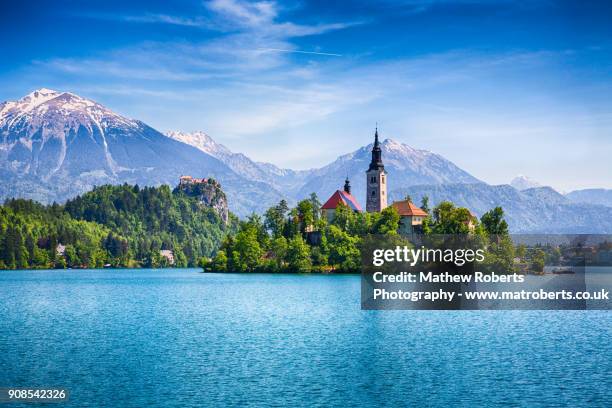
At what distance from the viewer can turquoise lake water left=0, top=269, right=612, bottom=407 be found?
43531 mm

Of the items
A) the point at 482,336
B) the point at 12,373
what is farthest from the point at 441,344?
the point at 12,373

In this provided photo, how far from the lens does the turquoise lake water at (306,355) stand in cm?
4353

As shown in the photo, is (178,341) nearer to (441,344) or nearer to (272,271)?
(441,344)

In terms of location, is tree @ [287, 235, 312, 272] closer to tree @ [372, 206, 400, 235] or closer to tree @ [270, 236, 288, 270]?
tree @ [270, 236, 288, 270]

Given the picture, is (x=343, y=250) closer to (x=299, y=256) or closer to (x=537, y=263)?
(x=299, y=256)

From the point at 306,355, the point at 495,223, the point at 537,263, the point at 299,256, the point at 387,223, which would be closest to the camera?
the point at 306,355

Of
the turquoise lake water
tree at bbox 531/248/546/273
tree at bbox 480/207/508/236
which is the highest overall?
tree at bbox 480/207/508/236

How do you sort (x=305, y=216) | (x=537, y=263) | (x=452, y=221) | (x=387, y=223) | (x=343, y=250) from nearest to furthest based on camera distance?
(x=452, y=221) < (x=537, y=263) < (x=387, y=223) < (x=343, y=250) < (x=305, y=216)

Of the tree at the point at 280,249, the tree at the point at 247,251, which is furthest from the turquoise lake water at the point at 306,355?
the tree at the point at 247,251

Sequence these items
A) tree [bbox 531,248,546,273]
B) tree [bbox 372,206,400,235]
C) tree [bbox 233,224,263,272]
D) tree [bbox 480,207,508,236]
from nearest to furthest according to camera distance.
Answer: tree [bbox 480,207,508,236], tree [bbox 531,248,546,273], tree [bbox 372,206,400,235], tree [bbox 233,224,263,272]

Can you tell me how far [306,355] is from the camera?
5634cm

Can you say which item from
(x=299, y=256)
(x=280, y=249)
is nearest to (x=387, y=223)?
(x=299, y=256)

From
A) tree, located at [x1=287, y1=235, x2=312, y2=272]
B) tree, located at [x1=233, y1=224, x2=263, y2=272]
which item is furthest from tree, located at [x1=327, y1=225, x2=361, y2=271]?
tree, located at [x1=233, y1=224, x2=263, y2=272]

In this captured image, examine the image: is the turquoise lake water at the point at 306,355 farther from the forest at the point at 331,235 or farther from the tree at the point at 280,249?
the tree at the point at 280,249
